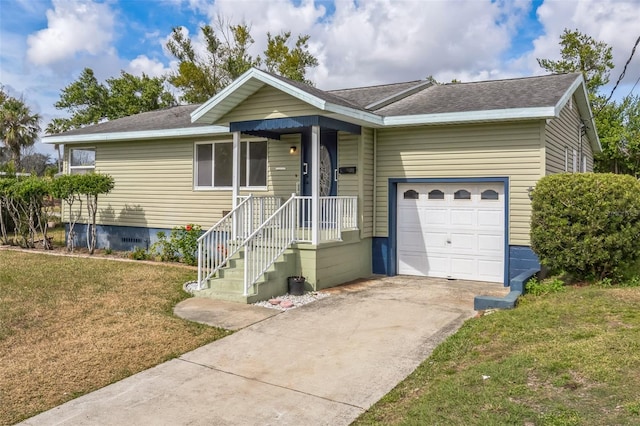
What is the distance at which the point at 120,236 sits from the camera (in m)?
13.4

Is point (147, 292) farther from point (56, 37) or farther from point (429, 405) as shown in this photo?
point (56, 37)

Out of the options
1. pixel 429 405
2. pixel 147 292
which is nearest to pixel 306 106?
pixel 147 292

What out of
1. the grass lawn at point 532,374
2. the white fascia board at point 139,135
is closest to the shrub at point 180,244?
the white fascia board at point 139,135

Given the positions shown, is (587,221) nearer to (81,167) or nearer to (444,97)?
(444,97)

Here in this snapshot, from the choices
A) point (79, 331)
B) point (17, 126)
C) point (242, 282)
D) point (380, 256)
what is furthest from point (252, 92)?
point (17, 126)

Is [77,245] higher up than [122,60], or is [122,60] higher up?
[122,60]

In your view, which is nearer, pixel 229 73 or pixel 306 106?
pixel 306 106

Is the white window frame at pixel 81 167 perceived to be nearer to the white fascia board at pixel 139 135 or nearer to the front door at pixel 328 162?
the white fascia board at pixel 139 135

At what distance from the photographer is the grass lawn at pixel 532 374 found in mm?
3426

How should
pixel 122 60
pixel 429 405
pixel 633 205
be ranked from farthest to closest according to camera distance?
pixel 122 60, pixel 633 205, pixel 429 405

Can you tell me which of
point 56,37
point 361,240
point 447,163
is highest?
point 56,37

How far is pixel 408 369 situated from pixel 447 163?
18.1ft

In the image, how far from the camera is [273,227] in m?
8.47

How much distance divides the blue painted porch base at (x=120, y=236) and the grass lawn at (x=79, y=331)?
3.18m
